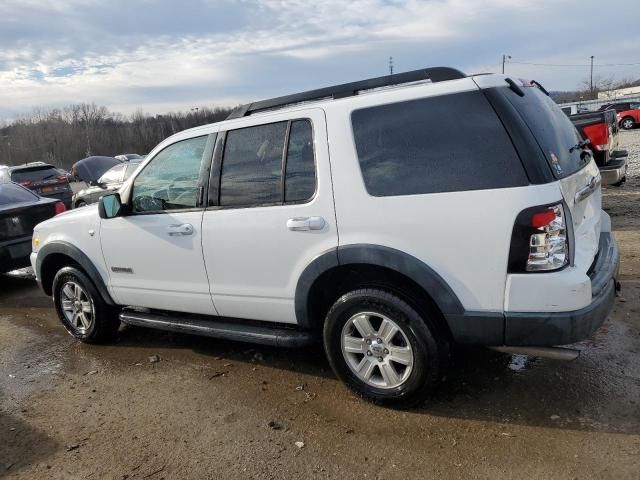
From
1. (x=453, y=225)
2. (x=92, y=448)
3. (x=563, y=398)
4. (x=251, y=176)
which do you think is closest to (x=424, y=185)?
(x=453, y=225)

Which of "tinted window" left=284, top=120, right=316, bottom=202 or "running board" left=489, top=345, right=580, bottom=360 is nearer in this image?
"running board" left=489, top=345, right=580, bottom=360

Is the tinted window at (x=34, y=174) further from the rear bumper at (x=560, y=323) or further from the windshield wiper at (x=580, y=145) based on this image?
the rear bumper at (x=560, y=323)

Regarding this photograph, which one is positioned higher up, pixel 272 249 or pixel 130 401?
pixel 272 249

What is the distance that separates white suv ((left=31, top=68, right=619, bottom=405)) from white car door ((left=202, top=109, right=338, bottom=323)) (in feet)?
0.03

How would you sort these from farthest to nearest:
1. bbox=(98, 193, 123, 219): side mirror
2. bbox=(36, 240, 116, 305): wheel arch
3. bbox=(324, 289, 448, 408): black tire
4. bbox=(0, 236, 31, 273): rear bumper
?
bbox=(0, 236, 31, 273): rear bumper → bbox=(36, 240, 116, 305): wheel arch → bbox=(98, 193, 123, 219): side mirror → bbox=(324, 289, 448, 408): black tire

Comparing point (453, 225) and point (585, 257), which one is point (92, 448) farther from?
point (585, 257)

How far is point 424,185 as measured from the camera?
2941mm

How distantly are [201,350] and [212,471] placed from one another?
1.83 metres

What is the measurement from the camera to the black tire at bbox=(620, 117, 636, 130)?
32.1 m

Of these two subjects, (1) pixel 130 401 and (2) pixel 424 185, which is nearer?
(2) pixel 424 185

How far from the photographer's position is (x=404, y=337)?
10.3ft

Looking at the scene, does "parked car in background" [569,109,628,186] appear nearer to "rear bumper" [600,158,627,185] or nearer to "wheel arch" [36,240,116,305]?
"rear bumper" [600,158,627,185]

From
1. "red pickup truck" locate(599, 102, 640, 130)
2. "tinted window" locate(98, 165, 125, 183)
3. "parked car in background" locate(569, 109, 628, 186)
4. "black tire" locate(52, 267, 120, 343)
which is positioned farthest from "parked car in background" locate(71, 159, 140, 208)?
"red pickup truck" locate(599, 102, 640, 130)

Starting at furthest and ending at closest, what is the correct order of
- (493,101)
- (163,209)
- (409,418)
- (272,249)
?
(163,209) < (272,249) < (409,418) < (493,101)
